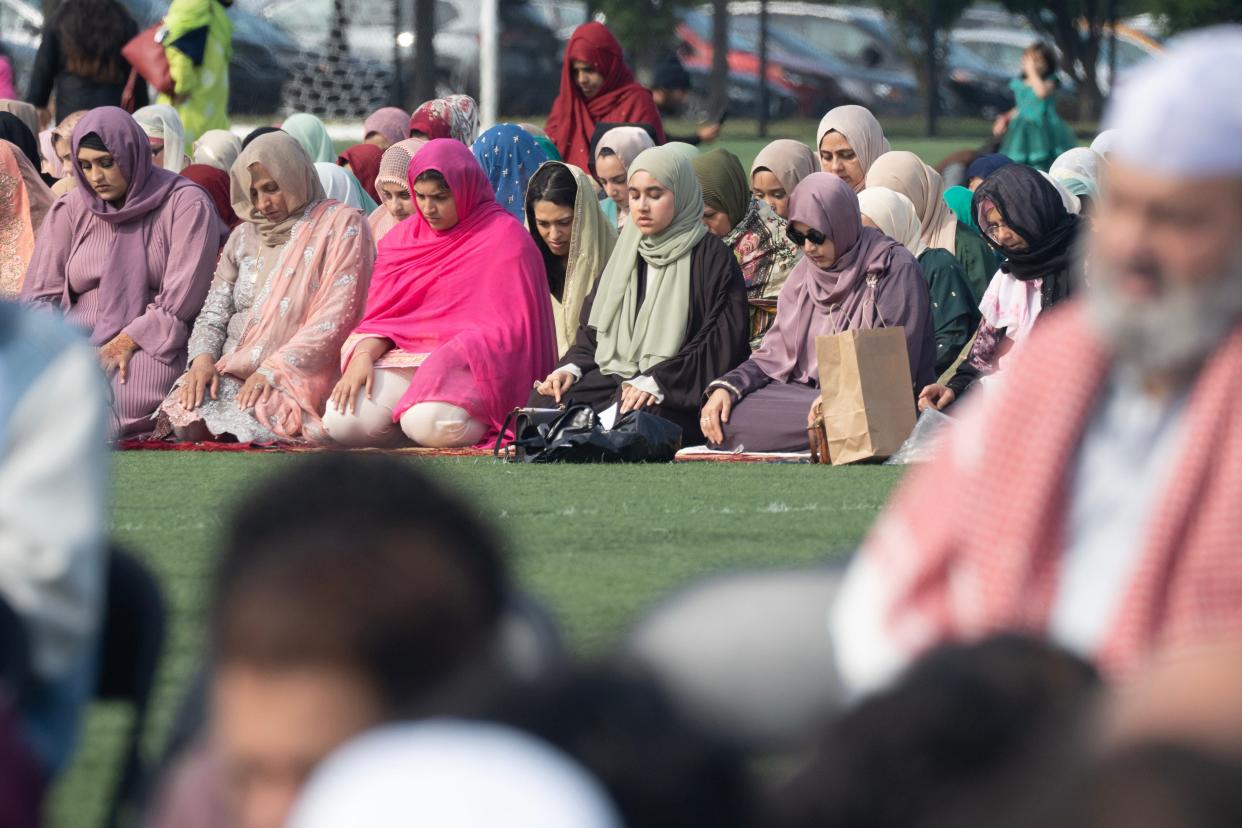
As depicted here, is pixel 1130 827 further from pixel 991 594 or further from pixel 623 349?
pixel 623 349

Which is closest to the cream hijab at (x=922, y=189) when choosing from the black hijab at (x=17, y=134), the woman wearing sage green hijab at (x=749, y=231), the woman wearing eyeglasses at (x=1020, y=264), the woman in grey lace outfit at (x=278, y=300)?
the woman wearing sage green hijab at (x=749, y=231)

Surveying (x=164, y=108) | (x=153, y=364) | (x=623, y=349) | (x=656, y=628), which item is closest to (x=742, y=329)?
(x=623, y=349)

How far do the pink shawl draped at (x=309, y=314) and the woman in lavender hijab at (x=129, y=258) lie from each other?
0.99 feet

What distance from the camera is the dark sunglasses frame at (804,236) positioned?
27.6ft

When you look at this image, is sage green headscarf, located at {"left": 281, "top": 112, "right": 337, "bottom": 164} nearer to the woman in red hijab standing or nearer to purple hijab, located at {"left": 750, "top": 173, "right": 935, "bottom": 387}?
the woman in red hijab standing

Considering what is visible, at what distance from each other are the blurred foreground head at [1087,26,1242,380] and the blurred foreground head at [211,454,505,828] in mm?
753

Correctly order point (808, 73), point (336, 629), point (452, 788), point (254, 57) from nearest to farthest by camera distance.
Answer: point (452, 788), point (336, 629), point (254, 57), point (808, 73)

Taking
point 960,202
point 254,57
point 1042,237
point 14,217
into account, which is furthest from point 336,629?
point 254,57

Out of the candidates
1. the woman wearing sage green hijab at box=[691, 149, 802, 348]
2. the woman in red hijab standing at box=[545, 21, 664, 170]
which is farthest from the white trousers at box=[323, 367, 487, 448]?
the woman in red hijab standing at box=[545, 21, 664, 170]

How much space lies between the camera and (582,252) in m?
9.41

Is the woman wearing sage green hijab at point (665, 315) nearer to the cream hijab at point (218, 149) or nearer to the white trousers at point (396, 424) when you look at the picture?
the white trousers at point (396, 424)

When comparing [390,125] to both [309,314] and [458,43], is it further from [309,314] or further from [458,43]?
[458,43]

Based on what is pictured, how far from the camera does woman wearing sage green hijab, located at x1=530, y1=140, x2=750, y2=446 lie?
855 centimetres

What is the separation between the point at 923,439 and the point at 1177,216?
562 cm
